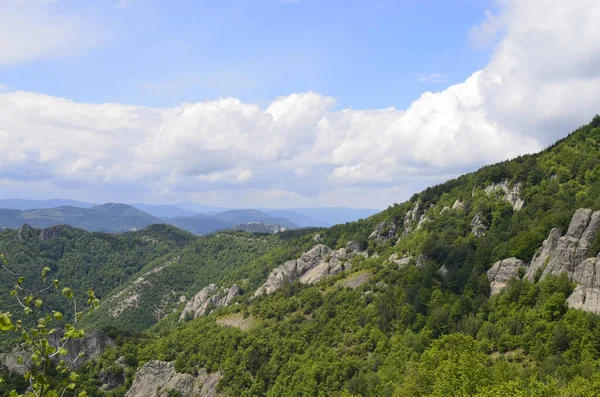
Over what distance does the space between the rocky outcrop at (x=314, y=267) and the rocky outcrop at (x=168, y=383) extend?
172 ft

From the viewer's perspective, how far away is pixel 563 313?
198ft

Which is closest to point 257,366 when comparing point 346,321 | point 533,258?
point 346,321

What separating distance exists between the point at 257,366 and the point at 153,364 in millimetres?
27941

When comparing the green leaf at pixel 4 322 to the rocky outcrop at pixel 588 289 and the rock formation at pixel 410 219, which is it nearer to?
the rocky outcrop at pixel 588 289

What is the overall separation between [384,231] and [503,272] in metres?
76.1

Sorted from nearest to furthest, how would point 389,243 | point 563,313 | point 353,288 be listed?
point 563,313
point 353,288
point 389,243

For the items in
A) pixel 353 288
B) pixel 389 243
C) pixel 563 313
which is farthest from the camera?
pixel 389 243

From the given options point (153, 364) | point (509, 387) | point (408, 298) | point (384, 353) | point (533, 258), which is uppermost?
point (533, 258)

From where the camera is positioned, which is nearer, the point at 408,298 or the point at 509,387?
the point at 509,387

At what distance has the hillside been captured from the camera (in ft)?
173

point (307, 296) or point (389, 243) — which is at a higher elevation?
point (389, 243)

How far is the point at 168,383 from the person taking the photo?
9381 centimetres

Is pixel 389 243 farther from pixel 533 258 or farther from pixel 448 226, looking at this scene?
pixel 533 258

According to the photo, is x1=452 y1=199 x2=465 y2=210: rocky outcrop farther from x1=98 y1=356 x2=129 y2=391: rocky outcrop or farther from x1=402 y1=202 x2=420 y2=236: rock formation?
x1=98 y1=356 x2=129 y2=391: rocky outcrop
